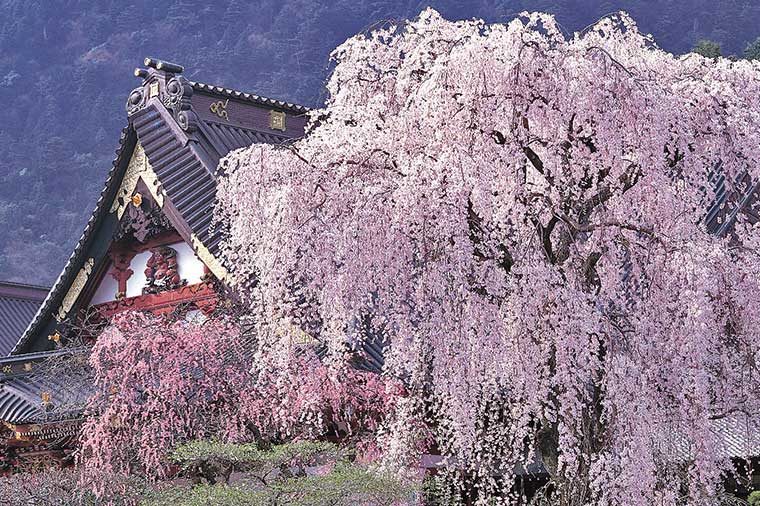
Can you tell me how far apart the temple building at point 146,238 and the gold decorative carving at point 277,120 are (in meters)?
0.10

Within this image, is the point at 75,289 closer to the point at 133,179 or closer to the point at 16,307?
the point at 133,179

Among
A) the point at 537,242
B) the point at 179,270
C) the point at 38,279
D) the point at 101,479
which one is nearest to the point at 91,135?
the point at 38,279

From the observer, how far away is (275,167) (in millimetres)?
8164

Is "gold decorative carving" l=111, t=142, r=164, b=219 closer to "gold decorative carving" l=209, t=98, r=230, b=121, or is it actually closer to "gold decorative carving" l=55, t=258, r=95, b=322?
"gold decorative carving" l=55, t=258, r=95, b=322

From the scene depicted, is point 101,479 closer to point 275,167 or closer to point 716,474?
point 275,167

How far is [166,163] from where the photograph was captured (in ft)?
44.8

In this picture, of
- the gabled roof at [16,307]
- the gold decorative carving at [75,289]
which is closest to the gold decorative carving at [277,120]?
the gold decorative carving at [75,289]

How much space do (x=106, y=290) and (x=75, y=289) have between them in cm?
48

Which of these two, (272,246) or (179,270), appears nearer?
(272,246)

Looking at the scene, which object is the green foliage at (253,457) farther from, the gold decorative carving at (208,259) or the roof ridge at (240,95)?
the roof ridge at (240,95)

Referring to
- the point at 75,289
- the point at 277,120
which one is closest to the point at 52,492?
the point at 75,289

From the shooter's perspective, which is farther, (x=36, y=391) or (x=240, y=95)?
(x=240, y=95)

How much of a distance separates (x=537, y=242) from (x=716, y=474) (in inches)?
79.8

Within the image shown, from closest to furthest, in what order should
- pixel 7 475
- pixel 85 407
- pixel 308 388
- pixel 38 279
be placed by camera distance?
pixel 308 388 < pixel 85 407 < pixel 7 475 < pixel 38 279
